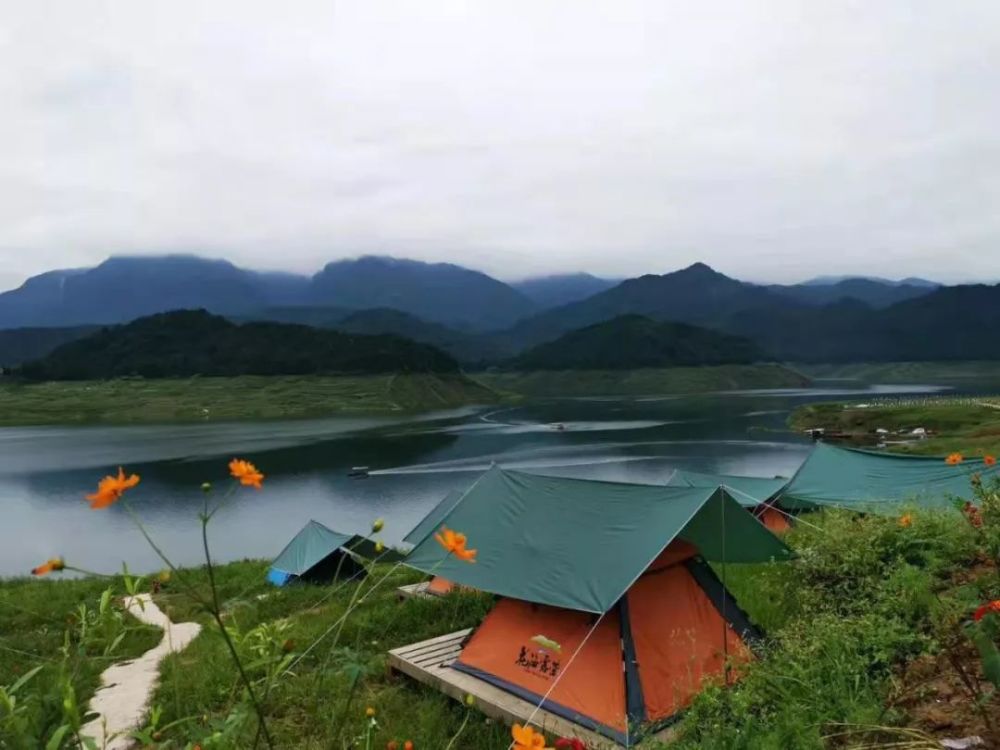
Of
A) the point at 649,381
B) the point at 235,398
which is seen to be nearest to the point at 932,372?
the point at 649,381

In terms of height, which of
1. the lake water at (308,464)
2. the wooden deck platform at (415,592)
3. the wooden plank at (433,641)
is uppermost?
the wooden plank at (433,641)

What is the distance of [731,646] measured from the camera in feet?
25.3

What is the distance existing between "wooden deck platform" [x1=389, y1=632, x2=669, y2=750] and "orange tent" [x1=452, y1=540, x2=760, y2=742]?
0.15m

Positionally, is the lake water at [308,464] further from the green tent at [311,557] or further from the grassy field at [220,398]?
the green tent at [311,557]

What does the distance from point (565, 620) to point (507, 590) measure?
69 centimetres

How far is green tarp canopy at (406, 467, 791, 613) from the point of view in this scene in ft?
23.3

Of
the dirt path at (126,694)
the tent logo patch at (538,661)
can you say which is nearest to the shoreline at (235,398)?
the dirt path at (126,694)

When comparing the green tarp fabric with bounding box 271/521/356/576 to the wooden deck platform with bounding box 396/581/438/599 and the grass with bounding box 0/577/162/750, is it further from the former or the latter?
the wooden deck platform with bounding box 396/581/438/599

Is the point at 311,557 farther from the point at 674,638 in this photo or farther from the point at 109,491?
the point at 109,491

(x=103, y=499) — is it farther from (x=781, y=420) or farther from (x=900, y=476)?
(x=781, y=420)

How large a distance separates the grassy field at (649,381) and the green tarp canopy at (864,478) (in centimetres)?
13568

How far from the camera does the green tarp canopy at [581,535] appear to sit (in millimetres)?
7090

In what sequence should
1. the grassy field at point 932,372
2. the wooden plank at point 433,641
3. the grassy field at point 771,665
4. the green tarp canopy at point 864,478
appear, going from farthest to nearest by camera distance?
the grassy field at point 932,372, the green tarp canopy at point 864,478, the wooden plank at point 433,641, the grassy field at point 771,665

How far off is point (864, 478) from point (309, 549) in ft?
44.8
